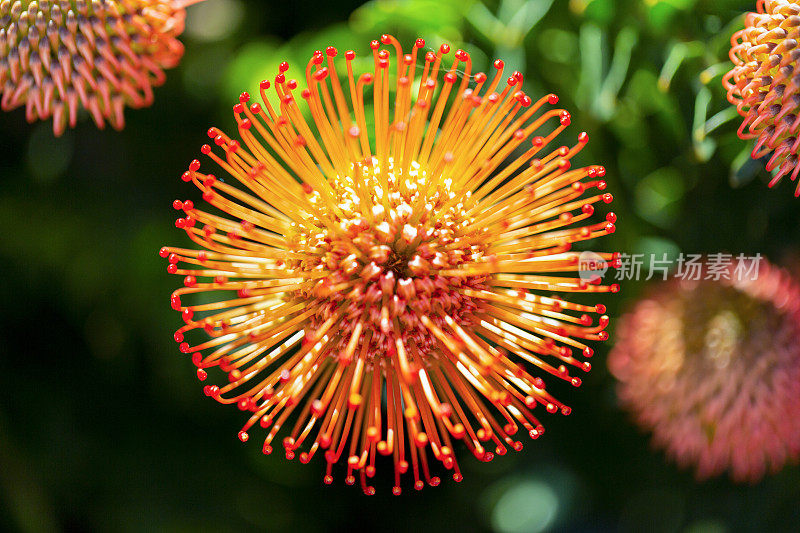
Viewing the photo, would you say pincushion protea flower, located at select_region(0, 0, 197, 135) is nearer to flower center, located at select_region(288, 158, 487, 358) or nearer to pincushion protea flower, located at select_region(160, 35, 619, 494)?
pincushion protea flower, located at select_region(160, 35, 619, 494)

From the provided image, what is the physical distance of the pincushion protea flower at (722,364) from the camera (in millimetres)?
1153

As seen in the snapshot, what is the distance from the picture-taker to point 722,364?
1.16m

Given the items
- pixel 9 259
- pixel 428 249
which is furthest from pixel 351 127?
pixel 9 259

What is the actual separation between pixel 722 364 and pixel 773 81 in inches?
20.7

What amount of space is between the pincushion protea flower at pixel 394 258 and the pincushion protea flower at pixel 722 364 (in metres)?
0.39

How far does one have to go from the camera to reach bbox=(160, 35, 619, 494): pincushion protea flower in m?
0.82

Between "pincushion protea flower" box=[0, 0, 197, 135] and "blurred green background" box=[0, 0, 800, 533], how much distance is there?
270 mm

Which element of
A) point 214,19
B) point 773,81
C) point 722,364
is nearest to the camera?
point 773,81

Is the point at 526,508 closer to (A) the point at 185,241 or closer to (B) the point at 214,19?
(A) the point at 185,241

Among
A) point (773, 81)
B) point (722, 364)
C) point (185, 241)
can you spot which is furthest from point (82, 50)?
point (722, 364)

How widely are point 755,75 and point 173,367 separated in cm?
108

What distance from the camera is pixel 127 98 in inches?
40.8

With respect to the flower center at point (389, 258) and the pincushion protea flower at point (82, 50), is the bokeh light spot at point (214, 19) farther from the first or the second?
the flower center at point (389, 258)

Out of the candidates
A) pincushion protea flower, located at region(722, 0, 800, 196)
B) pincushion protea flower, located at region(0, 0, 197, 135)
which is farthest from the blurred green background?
pincushion protea flower, located at region(0, 0, 197, 135)
